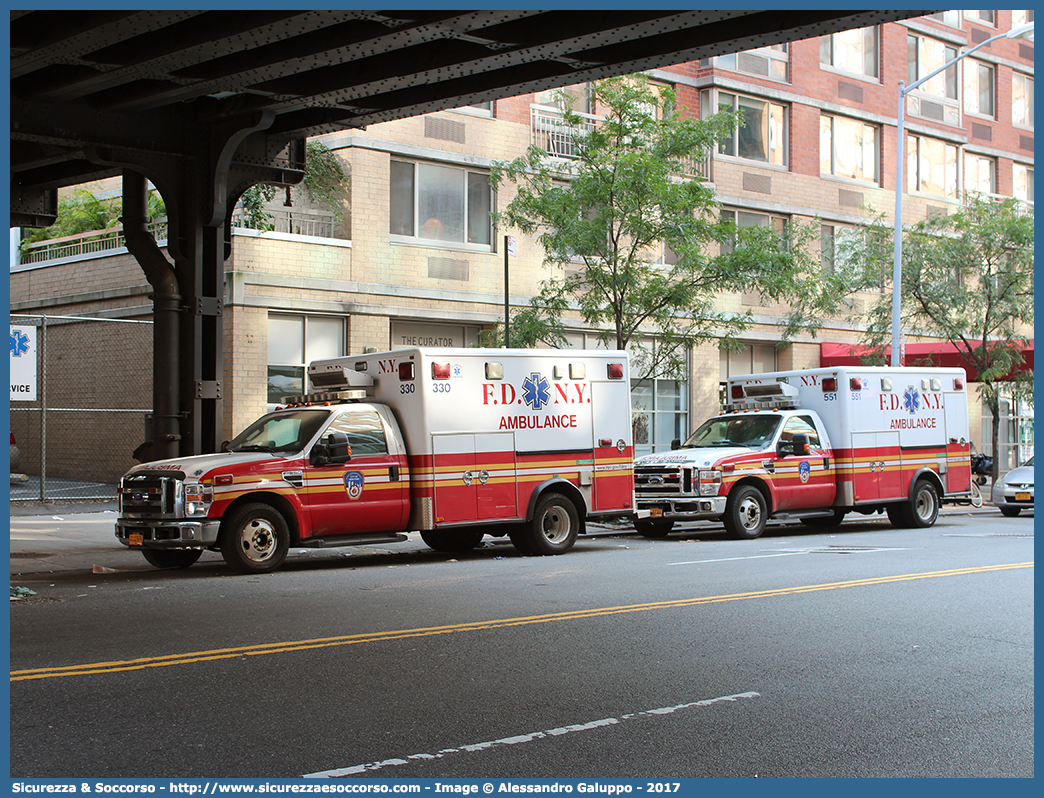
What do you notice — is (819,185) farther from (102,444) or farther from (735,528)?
(102,444)

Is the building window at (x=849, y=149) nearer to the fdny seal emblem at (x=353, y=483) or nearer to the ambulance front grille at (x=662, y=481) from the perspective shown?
the ambulance front grille at (x=662, y=481)

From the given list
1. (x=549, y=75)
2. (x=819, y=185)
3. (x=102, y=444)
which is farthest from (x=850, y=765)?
(x=819, y=185)

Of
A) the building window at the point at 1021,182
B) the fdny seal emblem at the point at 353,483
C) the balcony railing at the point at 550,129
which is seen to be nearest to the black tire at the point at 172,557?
the fdny seal emblem at the point at 353,483

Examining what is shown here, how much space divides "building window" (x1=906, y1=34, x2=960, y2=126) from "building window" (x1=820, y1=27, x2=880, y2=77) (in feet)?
4.68

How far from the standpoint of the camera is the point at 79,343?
25859 millimetres

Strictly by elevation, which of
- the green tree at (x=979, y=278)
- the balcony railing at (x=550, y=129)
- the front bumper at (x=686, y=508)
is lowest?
the front bumper at (x=686, y=508)

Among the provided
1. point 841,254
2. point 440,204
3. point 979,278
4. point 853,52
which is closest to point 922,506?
point 979,278

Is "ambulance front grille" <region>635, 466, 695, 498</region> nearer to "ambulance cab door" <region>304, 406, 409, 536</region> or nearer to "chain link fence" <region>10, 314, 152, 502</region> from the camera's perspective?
"ambulance cab door" <region>304, 406, 409, 536</region>

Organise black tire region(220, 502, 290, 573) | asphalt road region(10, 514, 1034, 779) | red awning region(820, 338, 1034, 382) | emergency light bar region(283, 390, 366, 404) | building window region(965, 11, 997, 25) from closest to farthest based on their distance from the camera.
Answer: asphalt road region(10, 514, 1034, 779) → black tire region(220, 502, 290, 573) → emergency light bar region(283, 390, 366, 404) → red awning region(820, 338, 1034, 382) → building window region(965, 11, 997, 25)

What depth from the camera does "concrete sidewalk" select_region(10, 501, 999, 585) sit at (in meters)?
14.1

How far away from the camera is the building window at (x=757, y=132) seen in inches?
1245

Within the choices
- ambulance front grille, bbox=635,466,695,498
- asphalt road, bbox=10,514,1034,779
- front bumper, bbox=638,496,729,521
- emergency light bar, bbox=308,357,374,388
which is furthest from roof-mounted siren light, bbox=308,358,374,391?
ambulance front grille, bbox=635,466,695,498

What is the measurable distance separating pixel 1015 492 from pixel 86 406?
64.4 ft

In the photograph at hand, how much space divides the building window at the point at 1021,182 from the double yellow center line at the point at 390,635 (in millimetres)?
31638
